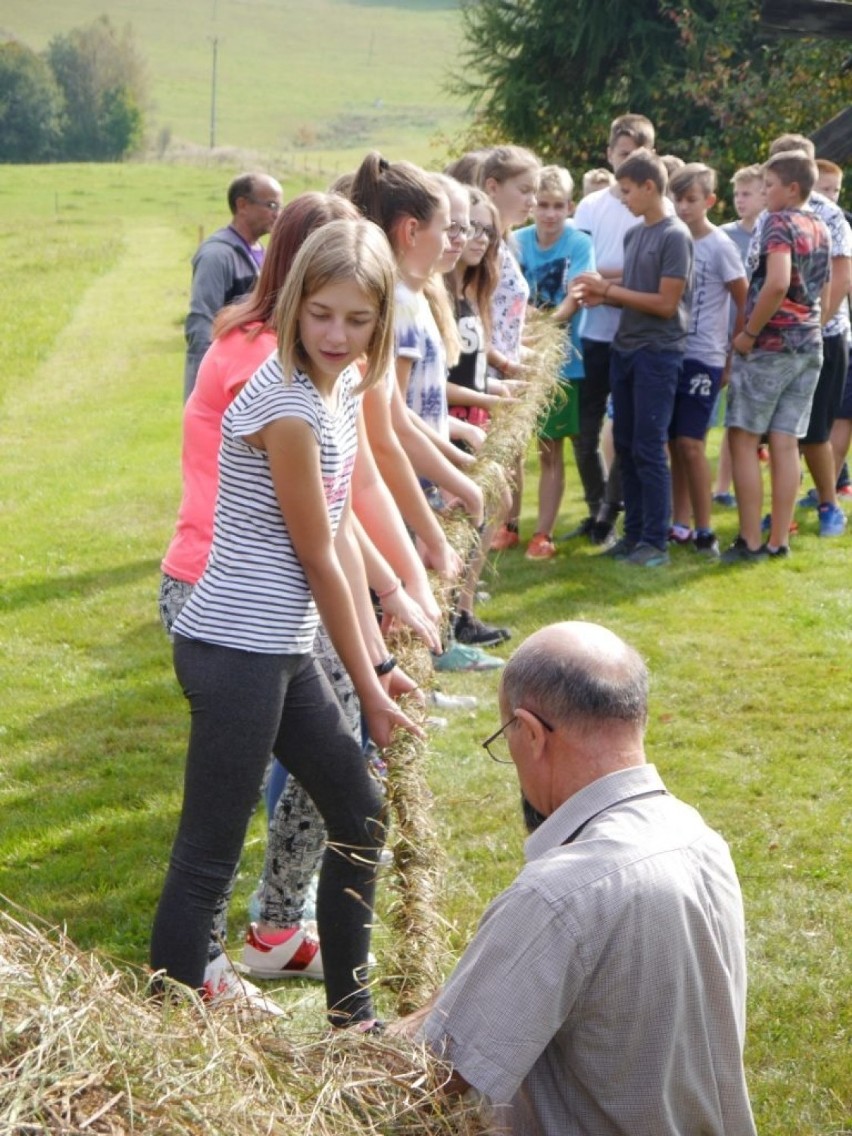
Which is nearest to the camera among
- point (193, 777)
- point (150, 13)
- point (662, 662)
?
point (193, 777)

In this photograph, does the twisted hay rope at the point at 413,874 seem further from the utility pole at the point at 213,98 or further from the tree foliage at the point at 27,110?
the utility pole at the point at 213,98

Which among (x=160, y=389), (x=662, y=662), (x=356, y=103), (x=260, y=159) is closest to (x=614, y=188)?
(x=662, y=662)

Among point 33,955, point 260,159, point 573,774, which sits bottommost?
point 260,159

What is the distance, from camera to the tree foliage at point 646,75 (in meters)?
18.0

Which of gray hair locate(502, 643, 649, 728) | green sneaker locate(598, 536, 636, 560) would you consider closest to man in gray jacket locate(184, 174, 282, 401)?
green sneaker locate(598, 536, 636, 560)

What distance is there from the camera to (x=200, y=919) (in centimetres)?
341

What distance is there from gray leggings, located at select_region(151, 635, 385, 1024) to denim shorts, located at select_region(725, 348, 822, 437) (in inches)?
242

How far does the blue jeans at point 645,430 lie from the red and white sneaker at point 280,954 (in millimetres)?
5323

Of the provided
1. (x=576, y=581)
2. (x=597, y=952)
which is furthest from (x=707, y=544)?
(x=597, y=952)

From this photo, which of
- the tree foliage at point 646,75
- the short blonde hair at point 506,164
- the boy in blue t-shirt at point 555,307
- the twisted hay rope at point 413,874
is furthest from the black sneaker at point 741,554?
the tree foliage at point 646,75

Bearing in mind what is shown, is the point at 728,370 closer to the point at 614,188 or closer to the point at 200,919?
the point at 614,188

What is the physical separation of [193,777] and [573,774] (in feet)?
3.93

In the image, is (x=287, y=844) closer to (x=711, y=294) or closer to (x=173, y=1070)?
(x=173, y=1070)

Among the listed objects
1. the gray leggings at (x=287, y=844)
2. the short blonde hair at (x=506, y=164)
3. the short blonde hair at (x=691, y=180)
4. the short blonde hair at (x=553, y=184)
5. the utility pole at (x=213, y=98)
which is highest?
the short blonde hair at (x=506, y=164)
